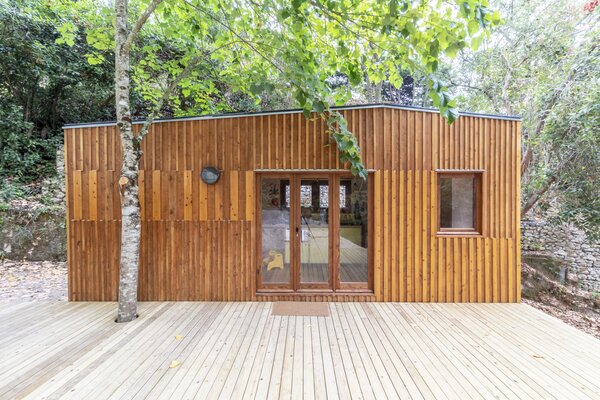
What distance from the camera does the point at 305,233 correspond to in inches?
155

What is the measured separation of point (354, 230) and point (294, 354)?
201 cm

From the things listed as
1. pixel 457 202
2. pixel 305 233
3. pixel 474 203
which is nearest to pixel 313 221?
pixel 305 233

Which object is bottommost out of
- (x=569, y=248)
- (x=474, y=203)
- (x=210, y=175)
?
(x=569, y=248)

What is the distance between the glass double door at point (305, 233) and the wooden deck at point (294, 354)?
56cm

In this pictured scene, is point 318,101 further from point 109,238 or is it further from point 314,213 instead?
point 109,238

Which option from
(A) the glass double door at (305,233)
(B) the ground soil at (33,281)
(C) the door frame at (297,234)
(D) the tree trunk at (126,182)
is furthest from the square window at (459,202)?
(B) the ground soil at (33,281)

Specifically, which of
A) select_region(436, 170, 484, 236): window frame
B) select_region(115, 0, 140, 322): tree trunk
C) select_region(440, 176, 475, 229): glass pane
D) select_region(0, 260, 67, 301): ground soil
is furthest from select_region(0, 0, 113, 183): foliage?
select_region(440, 176, 475, 229): glass pane

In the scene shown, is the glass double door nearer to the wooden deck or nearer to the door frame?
the door frame

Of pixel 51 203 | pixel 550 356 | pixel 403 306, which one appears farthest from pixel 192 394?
pixel 51 203

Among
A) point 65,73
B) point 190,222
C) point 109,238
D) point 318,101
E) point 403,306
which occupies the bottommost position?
point 403,306

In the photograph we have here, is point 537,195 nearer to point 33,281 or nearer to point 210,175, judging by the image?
point 210,175

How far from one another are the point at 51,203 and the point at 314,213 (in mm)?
6628

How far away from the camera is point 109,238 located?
3873mm

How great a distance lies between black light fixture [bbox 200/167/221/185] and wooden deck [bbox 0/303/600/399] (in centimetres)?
178
